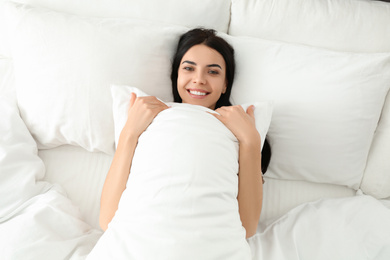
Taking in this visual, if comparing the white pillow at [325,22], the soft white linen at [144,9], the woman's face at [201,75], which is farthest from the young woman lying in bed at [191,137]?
the white pillow at [325,22]

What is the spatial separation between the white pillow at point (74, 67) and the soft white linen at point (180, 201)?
1.11 ft

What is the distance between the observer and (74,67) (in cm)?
108

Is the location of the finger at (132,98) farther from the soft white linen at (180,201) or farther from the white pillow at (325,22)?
the white pillow at (325,22)

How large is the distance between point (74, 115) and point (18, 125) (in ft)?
0.68

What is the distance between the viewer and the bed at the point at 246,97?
101 centimetres

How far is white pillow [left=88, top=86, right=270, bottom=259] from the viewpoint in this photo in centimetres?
70

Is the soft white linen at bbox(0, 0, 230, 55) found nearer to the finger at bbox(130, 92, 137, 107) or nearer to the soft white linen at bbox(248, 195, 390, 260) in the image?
the finger at bbox(130, 92, 137, 107)

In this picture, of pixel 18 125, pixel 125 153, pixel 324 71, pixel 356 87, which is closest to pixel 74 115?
pixel 18 125

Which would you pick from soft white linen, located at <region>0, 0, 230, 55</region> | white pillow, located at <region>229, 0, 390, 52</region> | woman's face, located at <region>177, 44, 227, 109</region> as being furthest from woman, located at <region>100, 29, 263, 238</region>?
white pillow, located at <region>229, 0, 390, 52</region>

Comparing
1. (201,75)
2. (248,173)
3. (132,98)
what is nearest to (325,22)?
(201,75)

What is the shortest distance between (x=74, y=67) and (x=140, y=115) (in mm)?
353

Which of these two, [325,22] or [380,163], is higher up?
[325,22]

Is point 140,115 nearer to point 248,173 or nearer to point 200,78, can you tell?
point 200,78

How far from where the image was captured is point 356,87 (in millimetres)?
1095
